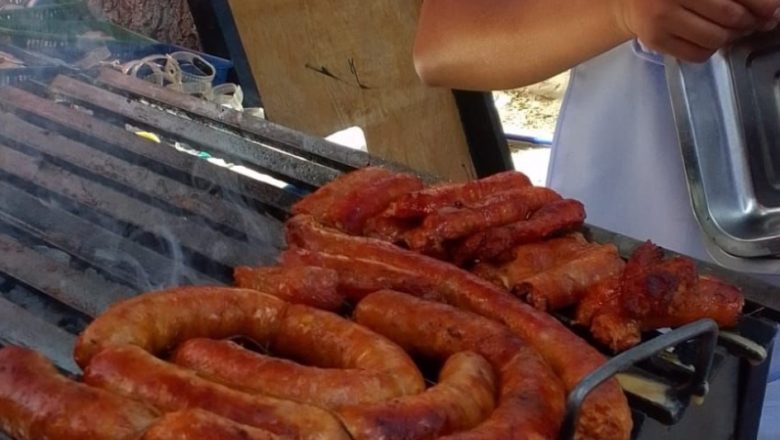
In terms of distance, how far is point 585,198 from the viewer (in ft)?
9.27

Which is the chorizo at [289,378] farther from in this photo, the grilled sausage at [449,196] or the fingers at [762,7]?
the fingers at [762,7]

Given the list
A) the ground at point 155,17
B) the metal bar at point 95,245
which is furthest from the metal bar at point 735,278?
the ground at point 155,17

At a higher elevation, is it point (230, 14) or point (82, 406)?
point (230, 14)

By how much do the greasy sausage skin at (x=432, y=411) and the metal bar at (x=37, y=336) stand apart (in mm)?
638

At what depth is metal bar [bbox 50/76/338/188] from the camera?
261 cm

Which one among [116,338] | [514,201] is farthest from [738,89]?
[116,338]

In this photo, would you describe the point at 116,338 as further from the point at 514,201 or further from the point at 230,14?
the point at 230,14

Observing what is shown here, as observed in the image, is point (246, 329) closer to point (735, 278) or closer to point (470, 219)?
point (470, 219)

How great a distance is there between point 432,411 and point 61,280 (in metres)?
1.03

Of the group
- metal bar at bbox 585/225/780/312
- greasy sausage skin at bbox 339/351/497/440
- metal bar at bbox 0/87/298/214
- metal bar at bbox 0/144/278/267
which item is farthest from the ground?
greasy sausage skin at bbox 339/351/497/440

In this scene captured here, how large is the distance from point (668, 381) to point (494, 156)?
3.45 meters

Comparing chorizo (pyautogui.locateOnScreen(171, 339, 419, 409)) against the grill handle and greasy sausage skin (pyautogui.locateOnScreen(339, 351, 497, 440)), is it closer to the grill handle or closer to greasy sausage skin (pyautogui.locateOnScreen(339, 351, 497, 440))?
greasy sausage skin (pyautogui.locateOnScreen(339, 351, 497, 440))

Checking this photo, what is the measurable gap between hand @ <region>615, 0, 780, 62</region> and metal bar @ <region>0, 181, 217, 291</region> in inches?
47.8

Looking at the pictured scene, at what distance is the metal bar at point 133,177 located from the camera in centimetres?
231
